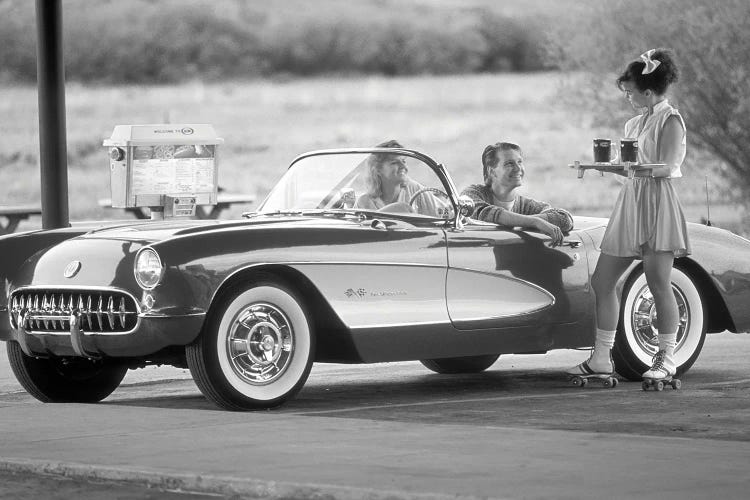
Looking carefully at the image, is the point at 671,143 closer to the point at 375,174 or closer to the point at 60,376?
the point at 375,174

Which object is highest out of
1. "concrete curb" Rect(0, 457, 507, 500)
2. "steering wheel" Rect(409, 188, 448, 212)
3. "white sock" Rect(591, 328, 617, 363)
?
"steering wheel" Rect(409, 188, 448, 212)

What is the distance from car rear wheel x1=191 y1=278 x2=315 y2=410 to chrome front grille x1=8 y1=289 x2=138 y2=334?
0.38 m

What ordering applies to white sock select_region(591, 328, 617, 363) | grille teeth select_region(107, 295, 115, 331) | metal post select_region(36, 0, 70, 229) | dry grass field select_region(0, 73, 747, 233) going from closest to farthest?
grille teeth select_region(107, 295, 115, 331) < white sock select_region(591, 328, 617, 363) < metal post select_region(36, 0, 70, 229) < dry grass field select_region(0, 73, 747, 233)

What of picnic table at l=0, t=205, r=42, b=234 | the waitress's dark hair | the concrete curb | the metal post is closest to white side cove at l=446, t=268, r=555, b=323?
the waitress's dark hair

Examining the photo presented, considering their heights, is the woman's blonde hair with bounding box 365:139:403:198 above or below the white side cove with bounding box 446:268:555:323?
above

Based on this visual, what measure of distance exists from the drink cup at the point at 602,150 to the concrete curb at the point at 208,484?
13.0 ft

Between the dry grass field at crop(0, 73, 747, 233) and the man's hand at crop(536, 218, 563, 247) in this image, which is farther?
the dry grass field at crop(0, 73, 747, 233)

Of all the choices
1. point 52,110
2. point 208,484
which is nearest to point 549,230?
point 52,110

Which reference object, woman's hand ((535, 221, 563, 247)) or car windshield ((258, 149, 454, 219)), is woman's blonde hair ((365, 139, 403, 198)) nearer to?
car windshield ((258, 149, 454, 219))

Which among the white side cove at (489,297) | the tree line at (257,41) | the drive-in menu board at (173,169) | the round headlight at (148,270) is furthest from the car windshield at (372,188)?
the tree line at (257,41)

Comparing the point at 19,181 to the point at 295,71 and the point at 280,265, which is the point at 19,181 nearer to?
the point at 295,71

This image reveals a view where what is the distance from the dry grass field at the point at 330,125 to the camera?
29.5 meters

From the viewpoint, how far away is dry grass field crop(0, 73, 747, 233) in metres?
29.5

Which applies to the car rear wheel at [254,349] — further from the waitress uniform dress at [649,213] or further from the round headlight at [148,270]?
the waitress uniform dress at [649,213]
